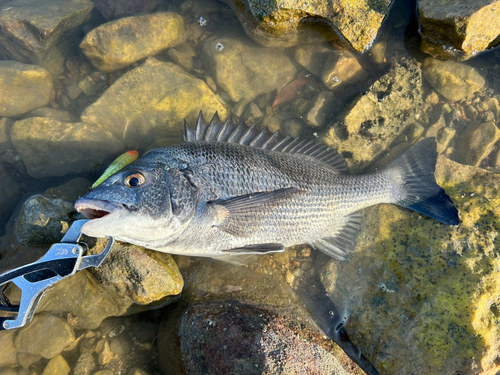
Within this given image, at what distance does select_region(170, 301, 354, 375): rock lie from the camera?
2402 mm

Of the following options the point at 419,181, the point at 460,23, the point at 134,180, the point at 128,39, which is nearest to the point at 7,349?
the point at 134,180

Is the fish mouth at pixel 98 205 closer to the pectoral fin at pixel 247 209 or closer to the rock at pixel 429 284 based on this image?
the pectoral fin at pixel 247 209

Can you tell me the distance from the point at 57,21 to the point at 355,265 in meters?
5.75

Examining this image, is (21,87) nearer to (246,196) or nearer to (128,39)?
(128,39)

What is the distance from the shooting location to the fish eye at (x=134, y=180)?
2545 mm

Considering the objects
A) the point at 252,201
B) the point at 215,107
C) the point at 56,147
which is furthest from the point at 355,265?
the point at 56,147

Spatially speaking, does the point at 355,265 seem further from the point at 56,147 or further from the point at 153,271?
the point at 56,147

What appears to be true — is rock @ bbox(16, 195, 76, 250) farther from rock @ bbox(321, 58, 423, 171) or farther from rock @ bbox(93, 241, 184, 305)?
rock @ bbox(321, 58, 423, 171)

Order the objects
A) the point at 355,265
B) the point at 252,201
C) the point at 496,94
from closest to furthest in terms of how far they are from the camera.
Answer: the point at 252,201 → the point at 355,265 → the point at 496,94

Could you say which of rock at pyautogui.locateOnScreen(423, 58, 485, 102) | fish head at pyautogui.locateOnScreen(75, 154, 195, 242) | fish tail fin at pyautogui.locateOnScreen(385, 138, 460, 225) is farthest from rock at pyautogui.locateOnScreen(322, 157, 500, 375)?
fish head at pyautogui.locateOnScreen(75, 154, 195, 242)

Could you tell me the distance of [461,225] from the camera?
10.4 feet

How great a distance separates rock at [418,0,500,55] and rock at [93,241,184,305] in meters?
4.53

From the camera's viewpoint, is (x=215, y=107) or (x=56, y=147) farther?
(x=215, y=107)

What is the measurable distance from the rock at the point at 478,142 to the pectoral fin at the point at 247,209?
290 cm
